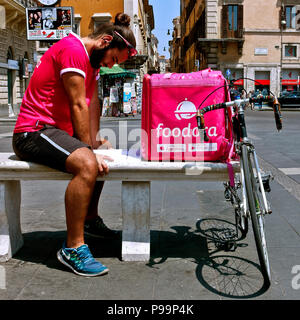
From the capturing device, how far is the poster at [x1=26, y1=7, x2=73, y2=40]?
20.2 metres

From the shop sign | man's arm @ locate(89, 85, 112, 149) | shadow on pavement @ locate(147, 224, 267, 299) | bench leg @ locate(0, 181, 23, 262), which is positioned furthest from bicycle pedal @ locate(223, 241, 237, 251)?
the shop sign

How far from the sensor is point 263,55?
37.1 meters

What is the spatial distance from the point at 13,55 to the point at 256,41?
1880 cm

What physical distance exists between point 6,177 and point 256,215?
1.59m

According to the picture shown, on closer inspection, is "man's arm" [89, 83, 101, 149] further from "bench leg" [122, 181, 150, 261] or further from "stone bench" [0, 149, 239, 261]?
"bench leg" [122, 181, 150, 261]

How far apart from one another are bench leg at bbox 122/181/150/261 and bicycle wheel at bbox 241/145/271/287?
706mm

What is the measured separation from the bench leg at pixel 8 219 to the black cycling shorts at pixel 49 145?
0.32 meters

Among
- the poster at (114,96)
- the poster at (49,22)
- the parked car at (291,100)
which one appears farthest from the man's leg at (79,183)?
the parked car at (291,100)

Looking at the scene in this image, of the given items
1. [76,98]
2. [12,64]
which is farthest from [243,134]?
[12,64]

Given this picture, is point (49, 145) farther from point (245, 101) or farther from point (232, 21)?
point (232, 21)

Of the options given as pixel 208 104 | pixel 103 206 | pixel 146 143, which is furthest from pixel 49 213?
pixel 208 104

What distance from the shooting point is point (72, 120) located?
300 cm

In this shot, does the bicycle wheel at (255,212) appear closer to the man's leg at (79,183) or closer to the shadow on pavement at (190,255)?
the shadow on pavement at (190,255)
